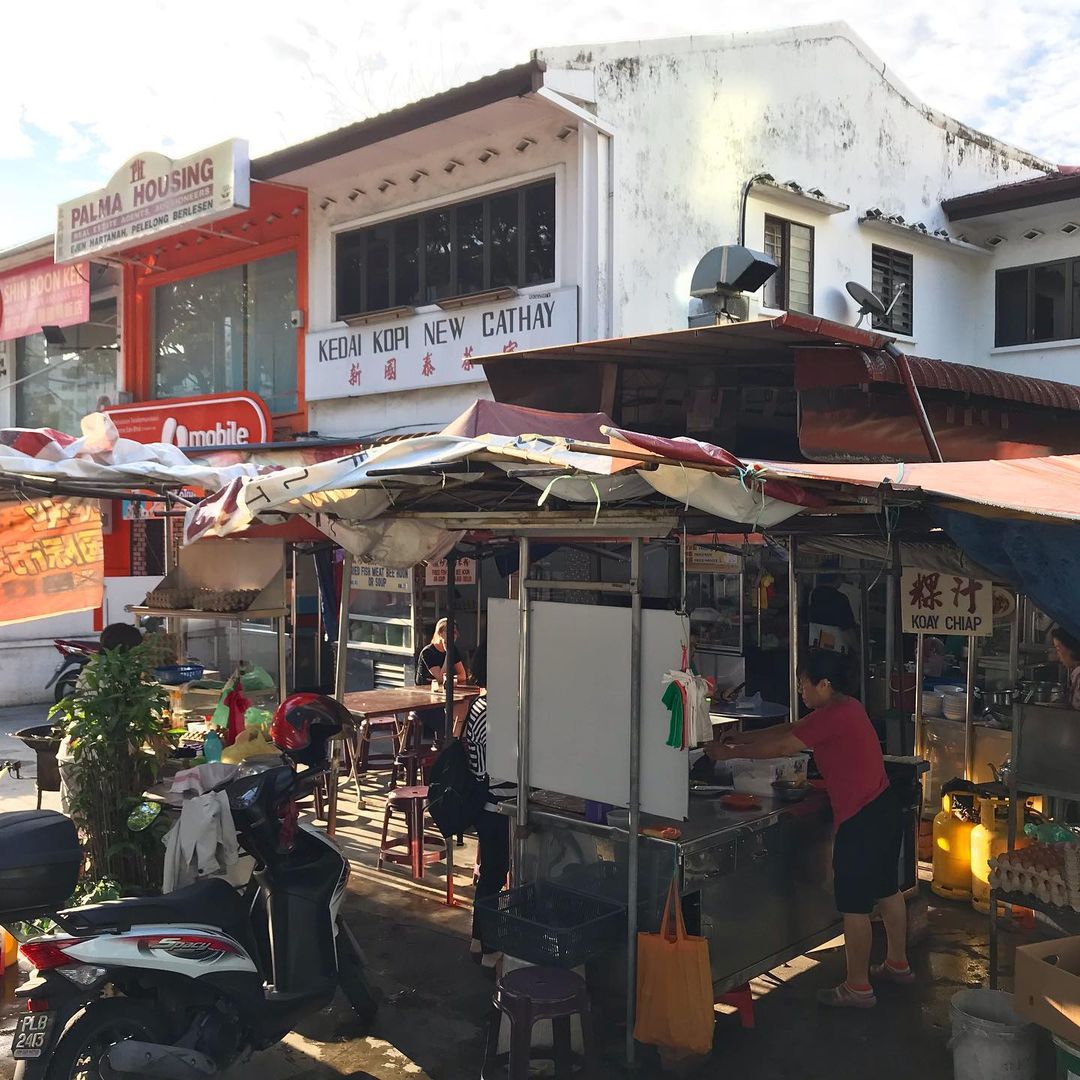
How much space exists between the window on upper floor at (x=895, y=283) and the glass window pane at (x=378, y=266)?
6.25m

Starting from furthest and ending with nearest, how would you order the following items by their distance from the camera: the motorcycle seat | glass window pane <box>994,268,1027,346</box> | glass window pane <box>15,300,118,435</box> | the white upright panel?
1. glass window pane <box>15,300,118,435</box>
2. glass window pane <box>994,268,1027,346</box>
3. the white upright panel
4. the motorcycle seat

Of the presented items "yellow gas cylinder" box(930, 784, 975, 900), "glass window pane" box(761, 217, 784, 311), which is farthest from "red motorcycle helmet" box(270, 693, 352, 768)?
"glass window pane" box(761, 217, 784, 311)

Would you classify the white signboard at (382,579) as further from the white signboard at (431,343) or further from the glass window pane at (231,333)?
the glass window pane at (231,333)

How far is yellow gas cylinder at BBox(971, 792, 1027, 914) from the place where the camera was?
6.90 metres

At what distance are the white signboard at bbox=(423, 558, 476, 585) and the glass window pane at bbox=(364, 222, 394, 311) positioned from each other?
3162mm

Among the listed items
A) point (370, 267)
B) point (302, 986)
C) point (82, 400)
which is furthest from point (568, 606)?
point (82, 400)

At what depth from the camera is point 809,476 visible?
4148 mm

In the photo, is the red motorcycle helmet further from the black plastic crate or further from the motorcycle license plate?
the motorcycle license plate

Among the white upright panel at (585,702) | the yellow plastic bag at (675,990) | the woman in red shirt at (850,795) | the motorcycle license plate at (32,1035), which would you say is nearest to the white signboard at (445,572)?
the white upright panel at (585,702)

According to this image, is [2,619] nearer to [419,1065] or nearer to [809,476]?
[419,1065]

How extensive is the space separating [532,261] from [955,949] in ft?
24.7

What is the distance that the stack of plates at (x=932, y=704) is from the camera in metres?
8.56

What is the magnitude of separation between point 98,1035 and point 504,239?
28.7 ft

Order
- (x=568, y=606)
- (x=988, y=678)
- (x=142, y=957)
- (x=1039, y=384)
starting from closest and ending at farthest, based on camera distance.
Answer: (x=142, y=957), (x=568, y=606), (x=1039, y=384), (x=988, y=678)
